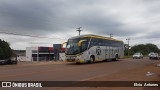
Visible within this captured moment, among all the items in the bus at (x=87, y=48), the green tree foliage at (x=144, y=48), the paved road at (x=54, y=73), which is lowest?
the paved road at (x=54, y=73)

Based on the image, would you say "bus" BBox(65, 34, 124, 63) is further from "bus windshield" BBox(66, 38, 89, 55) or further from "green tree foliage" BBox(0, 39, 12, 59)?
"green tree foliage" BBox(0, 39, 12, 59)

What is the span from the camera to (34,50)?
293 ft

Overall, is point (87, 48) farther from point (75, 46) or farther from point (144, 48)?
point (144, 48)

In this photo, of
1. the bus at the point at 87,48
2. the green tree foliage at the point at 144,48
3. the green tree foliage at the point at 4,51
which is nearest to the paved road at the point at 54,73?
the bus at the point at 87,48

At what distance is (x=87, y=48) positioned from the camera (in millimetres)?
32188

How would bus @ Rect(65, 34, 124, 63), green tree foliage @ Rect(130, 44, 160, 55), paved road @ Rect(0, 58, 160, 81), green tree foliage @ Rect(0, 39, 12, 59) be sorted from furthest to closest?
green tree foliage @ Rect(130, 44, 160, 55)
green tree foliage @ Rect(0, 39, 12, 59)
bus @ Rect(65, 34, 124, 63)
paved road @ Rect(0, 58, 160, 81)

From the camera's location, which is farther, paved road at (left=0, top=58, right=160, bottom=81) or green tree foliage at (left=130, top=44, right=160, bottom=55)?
green tree foliage at (left=130, top=44, right=160, bottom=55)

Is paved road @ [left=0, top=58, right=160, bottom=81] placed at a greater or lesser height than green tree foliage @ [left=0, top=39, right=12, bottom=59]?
lesser

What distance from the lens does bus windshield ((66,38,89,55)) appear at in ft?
103

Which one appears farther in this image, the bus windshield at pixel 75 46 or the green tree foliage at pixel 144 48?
the green tree foliage at pixel 144 48

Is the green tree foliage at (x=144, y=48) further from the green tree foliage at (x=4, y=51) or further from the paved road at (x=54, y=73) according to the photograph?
the paved road at (x=54, y=73)

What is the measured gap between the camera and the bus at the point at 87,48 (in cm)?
3130

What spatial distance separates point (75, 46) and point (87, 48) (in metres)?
1.66

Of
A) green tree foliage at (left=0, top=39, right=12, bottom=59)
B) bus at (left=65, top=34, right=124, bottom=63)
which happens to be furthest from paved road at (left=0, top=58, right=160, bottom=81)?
green tree foliage at (left=0, top=39, right=12, bottom=59)
